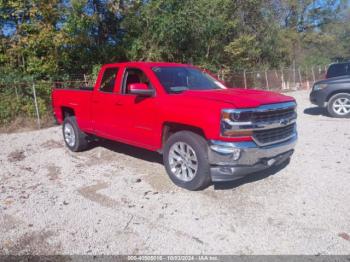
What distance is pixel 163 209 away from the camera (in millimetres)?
4156

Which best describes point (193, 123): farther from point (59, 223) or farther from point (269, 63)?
point (269, 63)

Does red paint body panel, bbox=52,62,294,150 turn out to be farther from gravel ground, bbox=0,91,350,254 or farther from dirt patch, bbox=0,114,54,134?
dirt patch, bbox=0,114,54,134

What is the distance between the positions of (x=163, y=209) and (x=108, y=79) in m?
2.96

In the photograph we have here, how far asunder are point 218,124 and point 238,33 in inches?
853

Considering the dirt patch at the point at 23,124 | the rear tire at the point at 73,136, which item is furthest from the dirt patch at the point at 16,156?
the dirt patch at the point at 23,124

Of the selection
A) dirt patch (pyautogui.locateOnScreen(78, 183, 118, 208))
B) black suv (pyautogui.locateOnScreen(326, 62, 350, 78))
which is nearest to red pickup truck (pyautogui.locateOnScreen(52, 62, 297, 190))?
dirt patch (pyautogui.locateOnScreen(78, 183, 118, 208))

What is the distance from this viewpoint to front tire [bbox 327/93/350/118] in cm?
1020

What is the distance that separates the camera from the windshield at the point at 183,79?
511cm

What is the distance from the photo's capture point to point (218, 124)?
4.07m

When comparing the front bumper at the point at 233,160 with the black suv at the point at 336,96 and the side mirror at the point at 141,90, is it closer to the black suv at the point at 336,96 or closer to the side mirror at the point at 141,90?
the side mirror at the point at 141,90

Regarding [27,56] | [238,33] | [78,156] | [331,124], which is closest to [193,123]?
[78,156]

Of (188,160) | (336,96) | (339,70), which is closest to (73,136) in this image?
(188,160)

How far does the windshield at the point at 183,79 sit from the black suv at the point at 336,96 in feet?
19.9

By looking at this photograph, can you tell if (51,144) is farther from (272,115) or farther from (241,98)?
(272,115)
